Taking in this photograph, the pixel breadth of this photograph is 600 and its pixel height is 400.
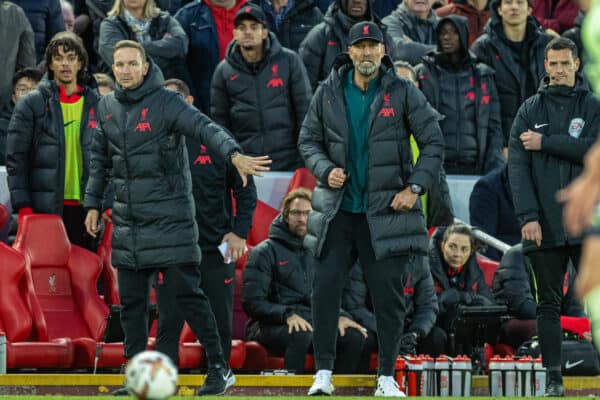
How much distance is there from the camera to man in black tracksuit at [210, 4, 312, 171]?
531 inches

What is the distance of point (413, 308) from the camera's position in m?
11.7

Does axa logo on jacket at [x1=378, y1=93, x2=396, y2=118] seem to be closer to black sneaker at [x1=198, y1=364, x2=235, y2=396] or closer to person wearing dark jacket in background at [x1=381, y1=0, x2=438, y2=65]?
black sneaker at [x1=198, y1=364, x2=235, y2=396]

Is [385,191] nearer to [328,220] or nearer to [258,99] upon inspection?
[328,220]

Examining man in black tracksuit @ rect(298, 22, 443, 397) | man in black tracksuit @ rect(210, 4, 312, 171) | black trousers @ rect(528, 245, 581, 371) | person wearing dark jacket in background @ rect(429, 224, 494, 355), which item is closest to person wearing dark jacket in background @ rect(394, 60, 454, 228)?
person wearing dark jacket in background @ rect(429, 224, 494, 355)

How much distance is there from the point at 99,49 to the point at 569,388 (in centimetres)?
594

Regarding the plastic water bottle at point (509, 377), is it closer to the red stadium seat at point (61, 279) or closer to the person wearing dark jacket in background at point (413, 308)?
the person wearing dark jacket in background at point (413, 308)

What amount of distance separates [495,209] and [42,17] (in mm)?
4908

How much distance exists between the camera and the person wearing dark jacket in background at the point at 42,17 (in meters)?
14.6

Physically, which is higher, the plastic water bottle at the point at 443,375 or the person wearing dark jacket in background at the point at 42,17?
the person wearing dark jacket in background at the point at 42,17

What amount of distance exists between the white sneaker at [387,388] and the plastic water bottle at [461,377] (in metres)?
1.05

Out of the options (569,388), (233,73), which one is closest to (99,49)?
(233,73)

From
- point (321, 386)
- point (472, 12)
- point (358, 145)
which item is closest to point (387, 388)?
point (321, 386)

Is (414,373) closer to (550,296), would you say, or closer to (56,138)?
(550,296)

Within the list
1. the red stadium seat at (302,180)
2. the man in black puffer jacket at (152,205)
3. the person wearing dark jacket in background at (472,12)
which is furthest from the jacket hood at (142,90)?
the person wearing dark jacket in background at (472,12)
